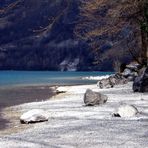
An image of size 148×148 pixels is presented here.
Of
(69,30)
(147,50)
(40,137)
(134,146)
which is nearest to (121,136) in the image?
(134,146)

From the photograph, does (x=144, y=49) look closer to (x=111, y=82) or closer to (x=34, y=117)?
(x=111, y=82)

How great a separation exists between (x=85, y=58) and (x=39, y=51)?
17167mm

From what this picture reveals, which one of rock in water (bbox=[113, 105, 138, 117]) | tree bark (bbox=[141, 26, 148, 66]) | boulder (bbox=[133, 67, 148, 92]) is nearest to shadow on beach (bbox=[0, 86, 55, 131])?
rock in water (bbox=[113, 105, 138, 117])

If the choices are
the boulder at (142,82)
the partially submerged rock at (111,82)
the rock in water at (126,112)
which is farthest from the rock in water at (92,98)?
the partially submerged rock at (111,82)

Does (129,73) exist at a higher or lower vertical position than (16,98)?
higher

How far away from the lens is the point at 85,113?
16016mm

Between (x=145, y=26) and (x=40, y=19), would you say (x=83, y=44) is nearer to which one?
(x=40, y=19)

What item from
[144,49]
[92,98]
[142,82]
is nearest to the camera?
[92,98]

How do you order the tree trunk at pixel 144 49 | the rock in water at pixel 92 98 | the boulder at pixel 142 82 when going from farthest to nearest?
the tree trunk at pixel 144 49 → the boulder at pixel 142 82 → the rock in water at pixel 92 98

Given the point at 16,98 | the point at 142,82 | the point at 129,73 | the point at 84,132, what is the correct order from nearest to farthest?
the point at 84,132 → the point at 142,82 → the point at 16,98 → the point at 129,73

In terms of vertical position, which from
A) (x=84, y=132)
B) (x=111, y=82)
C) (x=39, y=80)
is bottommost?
(x=39, y=80)

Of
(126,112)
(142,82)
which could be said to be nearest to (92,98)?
(126,112)

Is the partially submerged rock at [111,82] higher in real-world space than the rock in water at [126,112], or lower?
lower

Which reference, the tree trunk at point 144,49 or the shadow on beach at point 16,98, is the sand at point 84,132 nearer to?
the shadow on beach at point 16,98
